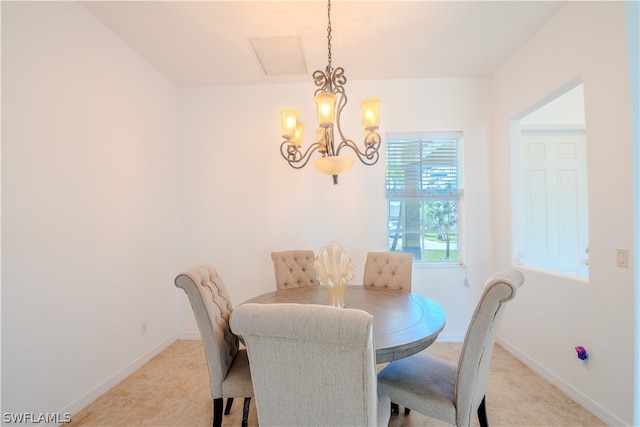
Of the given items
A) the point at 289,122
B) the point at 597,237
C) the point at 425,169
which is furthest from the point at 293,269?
the point at 597,237

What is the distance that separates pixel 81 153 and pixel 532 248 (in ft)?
13.9

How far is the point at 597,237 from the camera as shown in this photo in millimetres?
1825

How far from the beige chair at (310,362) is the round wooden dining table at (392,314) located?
0.31 metres

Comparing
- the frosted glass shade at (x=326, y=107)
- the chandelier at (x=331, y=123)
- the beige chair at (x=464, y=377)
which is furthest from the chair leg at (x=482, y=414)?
the frosted glass shade at (x=326, y=107)

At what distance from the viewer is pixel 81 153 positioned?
6.61 ft

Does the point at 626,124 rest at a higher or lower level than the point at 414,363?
higher

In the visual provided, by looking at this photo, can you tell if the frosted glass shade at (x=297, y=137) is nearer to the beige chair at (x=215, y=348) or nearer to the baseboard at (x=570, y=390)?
the beige chair at (x=215, y=348)

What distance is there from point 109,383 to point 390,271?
2440 millimetres

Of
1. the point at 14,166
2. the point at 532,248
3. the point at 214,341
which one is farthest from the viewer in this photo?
the point at 532,248

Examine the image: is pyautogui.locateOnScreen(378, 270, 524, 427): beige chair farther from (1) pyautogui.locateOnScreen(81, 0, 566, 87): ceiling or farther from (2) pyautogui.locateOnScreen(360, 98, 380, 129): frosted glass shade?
(1) pyautogui.locateOnScreen(81, 0, 566, 87): ceiling

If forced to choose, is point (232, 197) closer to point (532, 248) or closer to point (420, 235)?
point (420, 235)

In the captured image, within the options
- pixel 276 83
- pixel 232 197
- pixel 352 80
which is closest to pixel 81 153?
pixel 232 197

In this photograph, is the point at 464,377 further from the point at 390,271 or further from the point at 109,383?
the point at 109,383

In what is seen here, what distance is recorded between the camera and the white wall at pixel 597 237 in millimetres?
1658
